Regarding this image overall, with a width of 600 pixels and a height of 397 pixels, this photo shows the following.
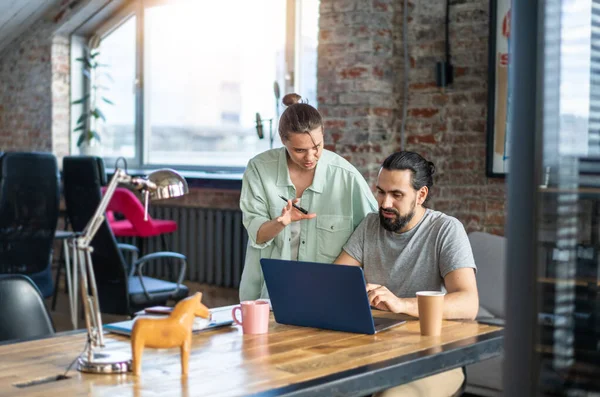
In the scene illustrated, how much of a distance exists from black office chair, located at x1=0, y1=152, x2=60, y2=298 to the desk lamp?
2.63m

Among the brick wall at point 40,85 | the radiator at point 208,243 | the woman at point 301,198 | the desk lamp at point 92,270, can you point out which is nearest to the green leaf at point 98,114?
the brick wall at point 40,85

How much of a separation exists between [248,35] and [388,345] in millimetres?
4187

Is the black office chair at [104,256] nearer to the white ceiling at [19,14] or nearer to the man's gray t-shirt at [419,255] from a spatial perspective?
the man's gray t-shirt at [419,255]

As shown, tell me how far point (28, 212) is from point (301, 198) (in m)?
2.07

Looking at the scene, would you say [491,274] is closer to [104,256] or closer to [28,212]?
[104,256]

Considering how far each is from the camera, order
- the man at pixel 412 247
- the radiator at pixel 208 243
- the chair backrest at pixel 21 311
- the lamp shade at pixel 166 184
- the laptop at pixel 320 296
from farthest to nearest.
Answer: the radiator at pixel 208 243 → the man at pixel 412 247 → the chair backrest at pixel 21 311 → the laptop at pixel 320 296 → the lamp shade at pixel 166 184

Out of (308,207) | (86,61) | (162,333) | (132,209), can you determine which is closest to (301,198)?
(308,207)

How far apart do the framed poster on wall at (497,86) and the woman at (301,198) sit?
1560 mm

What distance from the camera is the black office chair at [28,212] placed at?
428 cm

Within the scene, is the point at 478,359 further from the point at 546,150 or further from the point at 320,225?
the point at 546,150

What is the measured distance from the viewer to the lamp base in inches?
68.8

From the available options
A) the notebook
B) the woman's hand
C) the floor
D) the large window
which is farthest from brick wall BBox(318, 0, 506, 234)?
the notebook

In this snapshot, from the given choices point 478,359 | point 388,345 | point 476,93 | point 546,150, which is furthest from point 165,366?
point 476,93

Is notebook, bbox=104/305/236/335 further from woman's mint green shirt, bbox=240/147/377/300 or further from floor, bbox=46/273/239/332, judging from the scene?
floor, bbox=46/273/239/332
